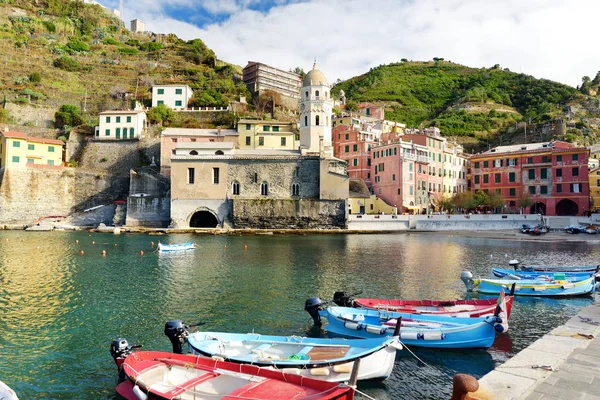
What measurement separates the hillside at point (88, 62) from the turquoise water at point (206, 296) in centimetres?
4378

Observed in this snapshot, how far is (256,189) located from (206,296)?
3565cm

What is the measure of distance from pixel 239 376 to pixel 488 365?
664cm

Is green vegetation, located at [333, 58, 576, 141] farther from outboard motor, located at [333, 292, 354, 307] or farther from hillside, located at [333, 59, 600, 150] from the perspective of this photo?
outboard motor, located at [333, 292, 354, 307]

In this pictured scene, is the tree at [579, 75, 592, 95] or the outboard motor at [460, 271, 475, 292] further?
the tree at [579, 75, 592, 95]

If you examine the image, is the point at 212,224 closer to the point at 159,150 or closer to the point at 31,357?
the point at 159,150

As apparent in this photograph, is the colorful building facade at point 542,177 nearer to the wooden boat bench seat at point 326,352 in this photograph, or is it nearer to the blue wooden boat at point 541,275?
the blue wooden boat at point 541,275

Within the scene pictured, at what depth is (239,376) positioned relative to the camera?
307 inches

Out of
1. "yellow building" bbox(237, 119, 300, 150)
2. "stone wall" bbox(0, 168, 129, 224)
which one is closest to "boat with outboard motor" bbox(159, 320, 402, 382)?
"yellow building" bbox(237, 119, 300, 150)

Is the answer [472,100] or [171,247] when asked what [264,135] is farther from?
[472,100]

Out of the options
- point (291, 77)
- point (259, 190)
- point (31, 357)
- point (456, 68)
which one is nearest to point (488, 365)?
point (31, 357)

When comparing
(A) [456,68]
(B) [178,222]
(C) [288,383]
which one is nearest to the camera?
(C) [288,383]

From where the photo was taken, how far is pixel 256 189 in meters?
52.8

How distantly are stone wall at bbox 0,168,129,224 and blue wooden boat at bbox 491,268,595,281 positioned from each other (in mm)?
50219

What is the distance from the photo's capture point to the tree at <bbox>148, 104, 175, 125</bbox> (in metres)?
66.3
